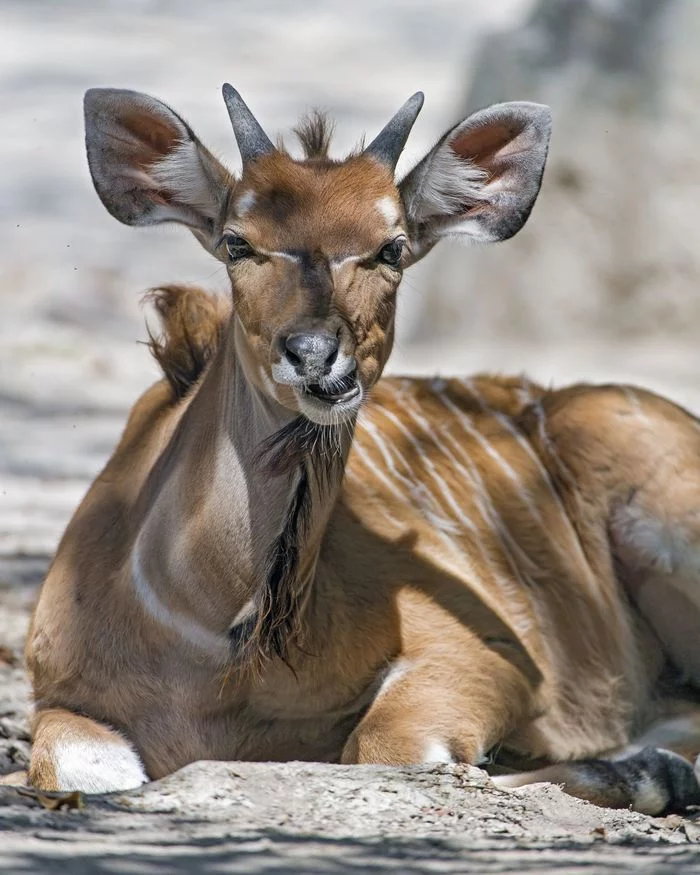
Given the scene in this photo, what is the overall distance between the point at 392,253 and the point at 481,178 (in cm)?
48

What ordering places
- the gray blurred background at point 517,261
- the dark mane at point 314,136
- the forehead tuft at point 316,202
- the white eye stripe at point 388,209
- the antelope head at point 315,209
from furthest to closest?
the gray blurred background at point 517,261
the dark mane at point 314,136
the white eye stripe at point 388,209
the forehead tuft at point 316,202
the antelope head at point 315,209

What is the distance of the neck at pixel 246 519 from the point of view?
3.42 meters

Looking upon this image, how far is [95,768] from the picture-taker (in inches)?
135

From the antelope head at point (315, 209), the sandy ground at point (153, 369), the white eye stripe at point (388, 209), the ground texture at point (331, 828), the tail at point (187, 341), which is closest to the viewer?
the ground texture at point (331, 828)

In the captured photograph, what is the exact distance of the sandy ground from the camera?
280 cm

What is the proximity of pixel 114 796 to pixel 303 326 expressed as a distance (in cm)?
95

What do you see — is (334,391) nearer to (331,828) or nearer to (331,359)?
(331,359)

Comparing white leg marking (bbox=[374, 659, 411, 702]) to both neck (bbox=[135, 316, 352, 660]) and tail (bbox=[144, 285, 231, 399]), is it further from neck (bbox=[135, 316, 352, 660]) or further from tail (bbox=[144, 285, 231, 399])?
tail (bbox=[144, 285, 231, 399])

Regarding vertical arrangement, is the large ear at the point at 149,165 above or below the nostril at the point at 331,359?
above

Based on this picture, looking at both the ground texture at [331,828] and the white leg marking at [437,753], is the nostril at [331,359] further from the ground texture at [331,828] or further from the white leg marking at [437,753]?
the white leg marking at [437,753]

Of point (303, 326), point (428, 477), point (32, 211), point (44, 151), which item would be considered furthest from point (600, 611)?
point (44, 151)

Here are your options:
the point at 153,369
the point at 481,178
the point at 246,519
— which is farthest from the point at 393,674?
the point at 153,369

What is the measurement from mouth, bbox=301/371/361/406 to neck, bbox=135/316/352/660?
18cm

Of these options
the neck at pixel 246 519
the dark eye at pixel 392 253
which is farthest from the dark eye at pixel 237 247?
the dark eye at pixel 392 253
